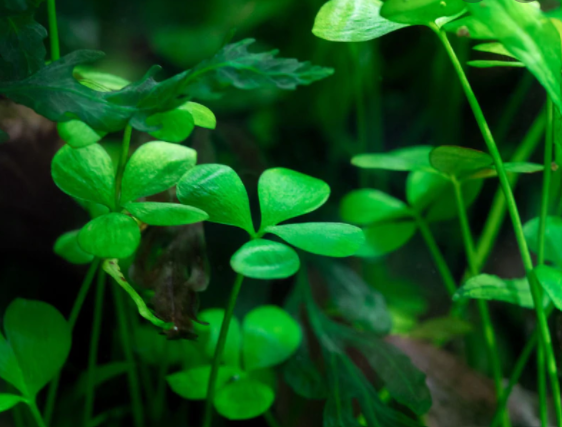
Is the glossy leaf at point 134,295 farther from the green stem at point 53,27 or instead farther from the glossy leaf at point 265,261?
the green stem at point 53,27

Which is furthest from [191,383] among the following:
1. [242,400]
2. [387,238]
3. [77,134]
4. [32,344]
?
[387,238]

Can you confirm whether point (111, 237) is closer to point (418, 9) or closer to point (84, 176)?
point (84, 176)

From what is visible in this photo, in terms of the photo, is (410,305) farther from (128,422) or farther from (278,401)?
(128,422)

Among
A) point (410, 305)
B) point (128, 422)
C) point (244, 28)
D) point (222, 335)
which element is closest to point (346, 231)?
point (222, 335)

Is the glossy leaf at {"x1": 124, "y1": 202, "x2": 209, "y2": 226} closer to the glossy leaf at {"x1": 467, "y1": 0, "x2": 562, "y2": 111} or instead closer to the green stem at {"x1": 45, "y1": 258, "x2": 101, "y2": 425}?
the green stem at {"x1": 45, "y1": 258, "x2": 101, "y2": 425}

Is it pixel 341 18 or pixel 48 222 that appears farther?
pixel 48 222

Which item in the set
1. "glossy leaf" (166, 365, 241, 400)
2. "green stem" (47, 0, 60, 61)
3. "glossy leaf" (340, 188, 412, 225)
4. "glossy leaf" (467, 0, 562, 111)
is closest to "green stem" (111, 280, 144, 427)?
"glossy leaf" (166, 365, 241, 400)

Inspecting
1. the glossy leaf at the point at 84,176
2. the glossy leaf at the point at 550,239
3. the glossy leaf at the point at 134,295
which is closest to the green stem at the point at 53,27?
the glossy leaf at the point at 84,176
